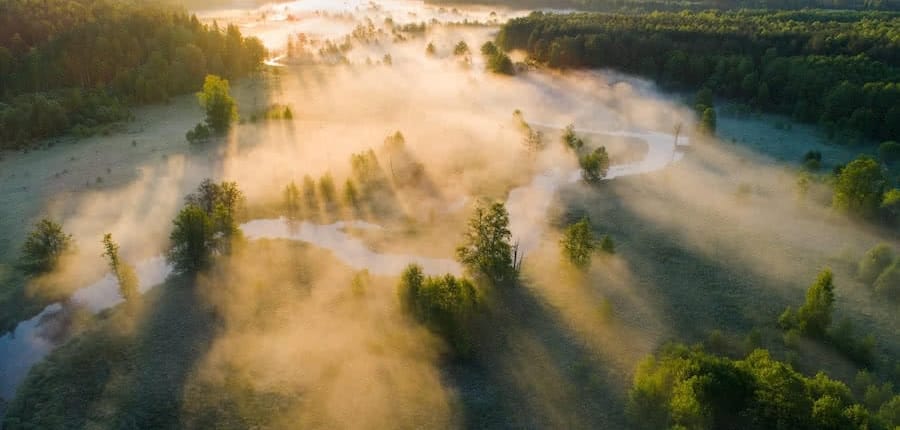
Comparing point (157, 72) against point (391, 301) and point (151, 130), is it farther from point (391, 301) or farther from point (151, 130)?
point (391, 301)

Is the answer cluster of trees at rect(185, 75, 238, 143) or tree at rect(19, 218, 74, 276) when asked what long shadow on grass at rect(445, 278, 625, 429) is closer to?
tree at rect(19, 218, 74, 276)

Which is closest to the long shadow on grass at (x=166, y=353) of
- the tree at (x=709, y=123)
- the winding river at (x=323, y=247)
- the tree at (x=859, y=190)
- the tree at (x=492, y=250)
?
the winding river at (x=323, y=247)

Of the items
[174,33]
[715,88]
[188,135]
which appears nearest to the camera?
[188,135]

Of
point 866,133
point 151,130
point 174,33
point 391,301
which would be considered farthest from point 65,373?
point 866,133

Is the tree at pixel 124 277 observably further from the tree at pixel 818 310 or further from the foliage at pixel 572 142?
the foliage at pixel 572 142

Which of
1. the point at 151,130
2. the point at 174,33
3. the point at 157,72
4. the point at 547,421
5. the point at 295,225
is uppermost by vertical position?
the point at 174,33

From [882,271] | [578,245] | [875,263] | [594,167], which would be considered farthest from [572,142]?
[882,271]

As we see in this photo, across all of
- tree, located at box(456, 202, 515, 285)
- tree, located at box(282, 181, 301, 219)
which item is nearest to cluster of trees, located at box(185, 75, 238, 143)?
tree, located at box(282, 181, 301, 219)
